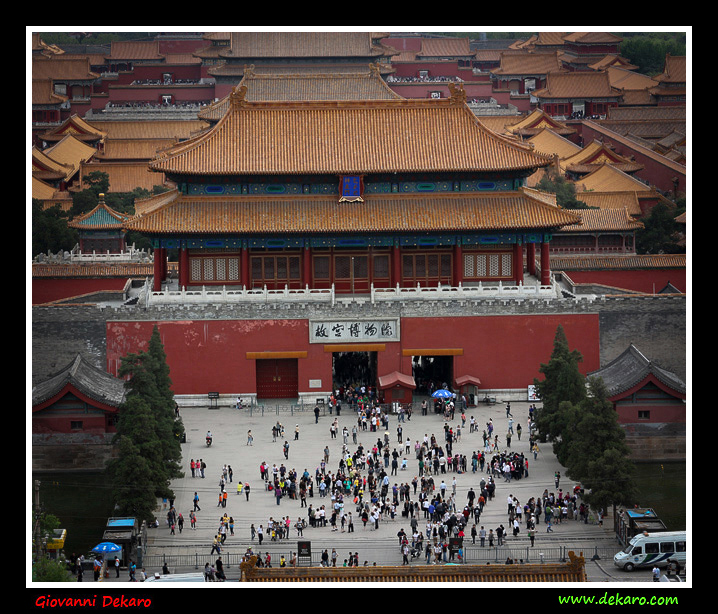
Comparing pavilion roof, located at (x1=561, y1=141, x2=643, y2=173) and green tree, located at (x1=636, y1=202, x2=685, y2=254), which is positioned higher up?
pavilion roof, located at (x1=561, y1=141, x2=643, y2=173)

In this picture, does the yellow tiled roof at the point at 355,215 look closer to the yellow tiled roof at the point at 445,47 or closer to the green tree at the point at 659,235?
the green tree at the point at 659,235

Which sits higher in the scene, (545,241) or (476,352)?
(545,241)

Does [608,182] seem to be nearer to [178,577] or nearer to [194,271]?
[194,271]

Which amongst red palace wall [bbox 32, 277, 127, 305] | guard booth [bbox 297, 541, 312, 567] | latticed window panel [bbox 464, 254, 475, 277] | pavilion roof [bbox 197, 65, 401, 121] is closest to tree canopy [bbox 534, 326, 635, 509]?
guard booth [bbox 297, 541, 312, 567]

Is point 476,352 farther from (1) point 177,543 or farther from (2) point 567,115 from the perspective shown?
(2) point 567,115

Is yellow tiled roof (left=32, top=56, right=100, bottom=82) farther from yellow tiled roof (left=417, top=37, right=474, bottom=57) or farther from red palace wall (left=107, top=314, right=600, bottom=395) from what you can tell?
red palace wall (left=107, top=314, right=600, bottom=395)

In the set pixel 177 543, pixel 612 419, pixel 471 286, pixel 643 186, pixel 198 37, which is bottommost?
pixel 177 543

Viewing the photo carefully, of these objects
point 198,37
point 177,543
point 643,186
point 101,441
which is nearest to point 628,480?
point 177,543
